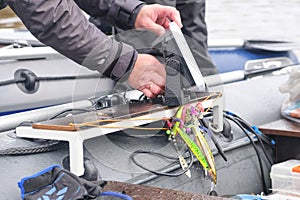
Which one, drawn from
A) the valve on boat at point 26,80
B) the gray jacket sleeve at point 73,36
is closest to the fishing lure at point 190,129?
the gray jacket sleeve at point 73,36

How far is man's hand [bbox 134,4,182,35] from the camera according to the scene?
67.1 inches

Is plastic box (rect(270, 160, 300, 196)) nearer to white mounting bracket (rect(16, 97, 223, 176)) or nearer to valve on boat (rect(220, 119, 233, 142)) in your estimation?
valve on boat (rect(220, 119, 233, 142))

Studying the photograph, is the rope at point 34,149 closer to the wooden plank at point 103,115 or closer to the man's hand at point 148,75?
the wooden plank at point 103,115

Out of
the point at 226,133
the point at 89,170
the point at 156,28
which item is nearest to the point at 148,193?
the point at 89,170

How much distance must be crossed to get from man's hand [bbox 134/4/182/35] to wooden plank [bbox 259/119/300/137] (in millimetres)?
561

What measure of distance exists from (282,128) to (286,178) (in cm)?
26

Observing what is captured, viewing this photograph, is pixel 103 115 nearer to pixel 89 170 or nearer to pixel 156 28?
pixel 89 170

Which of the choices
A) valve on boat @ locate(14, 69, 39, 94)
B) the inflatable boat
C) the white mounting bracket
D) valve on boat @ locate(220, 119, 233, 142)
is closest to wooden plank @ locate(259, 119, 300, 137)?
the inflatable boat

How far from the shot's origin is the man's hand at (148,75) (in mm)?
1511

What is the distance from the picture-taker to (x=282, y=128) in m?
2.05

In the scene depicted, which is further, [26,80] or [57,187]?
[26,80]

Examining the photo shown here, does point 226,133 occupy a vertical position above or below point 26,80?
below

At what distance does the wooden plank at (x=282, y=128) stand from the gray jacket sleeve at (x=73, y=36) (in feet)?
2.34

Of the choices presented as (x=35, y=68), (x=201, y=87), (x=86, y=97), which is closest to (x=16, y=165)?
(x=86, y=97)
